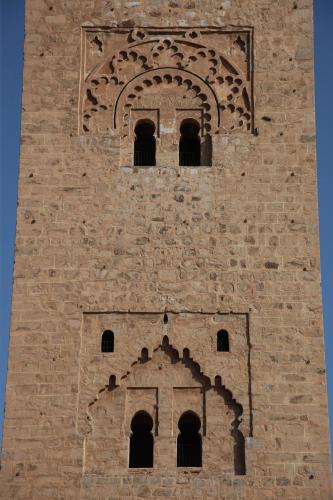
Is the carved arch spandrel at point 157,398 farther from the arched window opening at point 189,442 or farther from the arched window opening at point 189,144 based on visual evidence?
the arched window opening at point 189,144

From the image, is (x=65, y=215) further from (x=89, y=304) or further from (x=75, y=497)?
(x=75, y=497)

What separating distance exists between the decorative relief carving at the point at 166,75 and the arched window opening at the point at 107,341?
2.76 meters

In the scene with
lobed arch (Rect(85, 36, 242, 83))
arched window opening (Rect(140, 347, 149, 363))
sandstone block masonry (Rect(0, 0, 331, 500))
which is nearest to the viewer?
sandstone block masonry (Rect(0, 0, 331, 500))

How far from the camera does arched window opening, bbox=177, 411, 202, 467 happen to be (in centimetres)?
1631

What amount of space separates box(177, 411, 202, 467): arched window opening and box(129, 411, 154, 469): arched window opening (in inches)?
13.8

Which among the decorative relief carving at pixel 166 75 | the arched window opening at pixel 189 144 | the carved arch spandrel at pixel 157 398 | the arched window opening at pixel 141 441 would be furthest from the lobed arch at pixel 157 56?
the arched window opening at pixel 141 441

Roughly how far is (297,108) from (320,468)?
4825 mm

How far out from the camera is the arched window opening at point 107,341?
55.1 feet

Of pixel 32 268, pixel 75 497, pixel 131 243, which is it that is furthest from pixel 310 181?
pixel 75 497

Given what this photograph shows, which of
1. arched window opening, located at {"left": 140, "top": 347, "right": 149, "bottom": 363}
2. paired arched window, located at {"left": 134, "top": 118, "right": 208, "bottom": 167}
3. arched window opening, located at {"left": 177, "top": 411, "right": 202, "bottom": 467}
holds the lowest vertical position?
arched window opening, located at {"left": 177, "top": 411, "right": 202, "bottom": 467}

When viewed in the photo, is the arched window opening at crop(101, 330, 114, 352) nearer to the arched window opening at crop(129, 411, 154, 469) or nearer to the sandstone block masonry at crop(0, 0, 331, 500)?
A: the sandstone block masonry at crop(0, 0, 331, 500)

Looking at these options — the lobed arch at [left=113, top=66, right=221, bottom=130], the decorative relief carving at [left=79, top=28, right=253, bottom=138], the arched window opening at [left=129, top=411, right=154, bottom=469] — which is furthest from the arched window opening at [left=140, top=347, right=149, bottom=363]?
the lobed arch at [left=113, top=66, right=221, bottom=130]

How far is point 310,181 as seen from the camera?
17.6 metres

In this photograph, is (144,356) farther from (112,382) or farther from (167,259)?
(167,259)
